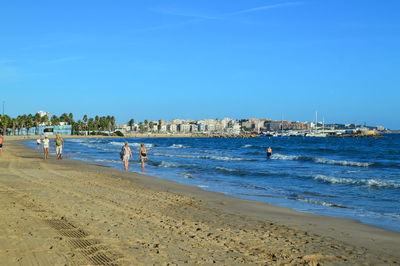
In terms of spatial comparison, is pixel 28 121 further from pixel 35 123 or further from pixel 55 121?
pixel 55 121

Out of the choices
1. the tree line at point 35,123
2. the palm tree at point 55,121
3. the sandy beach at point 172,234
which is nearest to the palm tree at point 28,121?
the tree line at point 35,123

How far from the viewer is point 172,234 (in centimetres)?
710

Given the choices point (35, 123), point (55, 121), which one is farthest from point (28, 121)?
point (55, 121)

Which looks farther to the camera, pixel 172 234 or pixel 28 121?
pixel 28 121

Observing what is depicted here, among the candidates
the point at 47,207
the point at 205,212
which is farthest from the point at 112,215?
the point at 205,212

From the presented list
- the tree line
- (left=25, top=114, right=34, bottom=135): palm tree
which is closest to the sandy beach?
the tree line

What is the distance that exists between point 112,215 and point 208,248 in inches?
123

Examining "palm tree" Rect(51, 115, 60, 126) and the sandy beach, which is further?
"palm tree" Rect(51, 115, 60, 126)

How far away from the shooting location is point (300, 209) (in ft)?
35.7

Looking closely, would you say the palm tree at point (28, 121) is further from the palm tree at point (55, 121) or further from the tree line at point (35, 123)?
the palm tree at point (55, 121)

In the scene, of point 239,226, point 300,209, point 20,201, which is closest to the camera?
point 239,226

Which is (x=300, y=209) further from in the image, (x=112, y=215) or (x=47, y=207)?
(x=47, y=207)

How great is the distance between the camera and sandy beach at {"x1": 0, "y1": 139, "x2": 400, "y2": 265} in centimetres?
570

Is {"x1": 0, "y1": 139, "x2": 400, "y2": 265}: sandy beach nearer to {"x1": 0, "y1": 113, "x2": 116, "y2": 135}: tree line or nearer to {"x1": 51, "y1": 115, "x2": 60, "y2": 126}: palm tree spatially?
{"x1": 0, "y1": 113, "x2": 116, "y2": 135}: tree line
